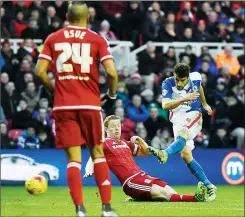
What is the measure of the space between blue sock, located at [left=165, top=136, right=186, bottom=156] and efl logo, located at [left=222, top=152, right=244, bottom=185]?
7.82m

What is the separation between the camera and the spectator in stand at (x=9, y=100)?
72.3 feet

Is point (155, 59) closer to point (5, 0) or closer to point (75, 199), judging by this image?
point (5, 0)

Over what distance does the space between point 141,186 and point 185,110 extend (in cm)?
153

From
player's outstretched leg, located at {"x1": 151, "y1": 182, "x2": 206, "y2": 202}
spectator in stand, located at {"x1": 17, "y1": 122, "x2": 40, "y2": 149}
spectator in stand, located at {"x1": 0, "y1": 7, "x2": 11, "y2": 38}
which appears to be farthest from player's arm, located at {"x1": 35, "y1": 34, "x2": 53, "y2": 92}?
spectator in stand, located at {"x1": 0, "y1": 7, "x2": 11, "y2": 38}

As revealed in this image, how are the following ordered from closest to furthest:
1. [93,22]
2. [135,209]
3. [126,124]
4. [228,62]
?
[135,209] < [126,124] < [93,22] < [228,62]

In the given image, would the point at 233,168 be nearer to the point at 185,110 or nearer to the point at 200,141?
the point at 200,141

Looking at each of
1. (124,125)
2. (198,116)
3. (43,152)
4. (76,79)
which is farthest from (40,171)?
(76,79)

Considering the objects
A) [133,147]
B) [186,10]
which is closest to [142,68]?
[186,10]

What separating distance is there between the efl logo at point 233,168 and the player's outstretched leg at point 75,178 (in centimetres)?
1171

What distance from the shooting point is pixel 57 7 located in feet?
80.5

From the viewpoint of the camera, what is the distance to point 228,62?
25.2m

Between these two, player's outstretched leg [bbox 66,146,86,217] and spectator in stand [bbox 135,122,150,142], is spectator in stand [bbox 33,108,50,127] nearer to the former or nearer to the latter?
spectator in stand [bbox 135,122,150,142]

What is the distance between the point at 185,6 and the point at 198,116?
11.8 metres

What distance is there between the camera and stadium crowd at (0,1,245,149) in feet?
72.1
